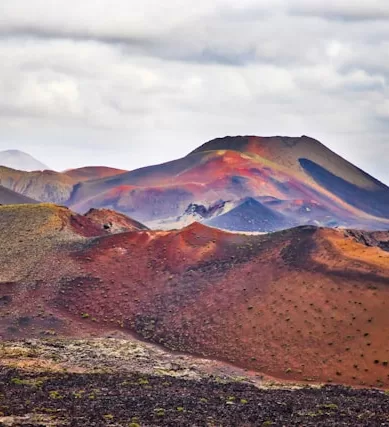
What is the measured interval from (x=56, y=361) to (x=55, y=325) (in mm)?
11038

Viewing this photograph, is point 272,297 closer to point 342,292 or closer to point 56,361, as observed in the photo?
point 342,292

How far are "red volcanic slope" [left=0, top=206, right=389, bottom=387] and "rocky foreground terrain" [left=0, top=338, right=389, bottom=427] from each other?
4.22m

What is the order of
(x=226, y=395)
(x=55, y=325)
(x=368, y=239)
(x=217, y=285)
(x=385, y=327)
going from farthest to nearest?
(x=368, y=239), (x=217, y=285), (x=55, y=325), (x=385, y=327), (x=226, y=395)

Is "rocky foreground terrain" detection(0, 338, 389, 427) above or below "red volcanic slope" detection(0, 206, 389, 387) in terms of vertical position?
below

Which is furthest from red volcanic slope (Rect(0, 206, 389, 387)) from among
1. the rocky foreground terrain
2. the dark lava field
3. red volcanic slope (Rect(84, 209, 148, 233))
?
red volcanic slope (Rect(84, 209, 148, 233))

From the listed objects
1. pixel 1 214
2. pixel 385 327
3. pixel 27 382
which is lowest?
pixel 27 382

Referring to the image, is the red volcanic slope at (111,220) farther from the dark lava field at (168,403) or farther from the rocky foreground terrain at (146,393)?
the dark lava field at (168,403)

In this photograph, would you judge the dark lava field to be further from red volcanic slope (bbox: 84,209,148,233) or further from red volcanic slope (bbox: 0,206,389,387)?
red volcanic slope (bbox: 84,209,148,233)

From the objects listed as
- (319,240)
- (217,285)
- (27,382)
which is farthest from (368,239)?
(27,382)

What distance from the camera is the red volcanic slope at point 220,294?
7088cm

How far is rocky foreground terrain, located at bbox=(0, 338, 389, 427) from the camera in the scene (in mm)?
49125

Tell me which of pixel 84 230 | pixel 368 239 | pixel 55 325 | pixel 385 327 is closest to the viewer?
pixel 385 327

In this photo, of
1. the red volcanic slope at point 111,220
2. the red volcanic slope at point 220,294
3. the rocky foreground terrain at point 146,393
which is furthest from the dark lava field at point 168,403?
the red volcanic slope at point 111,220

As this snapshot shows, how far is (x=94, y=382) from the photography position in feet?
196
